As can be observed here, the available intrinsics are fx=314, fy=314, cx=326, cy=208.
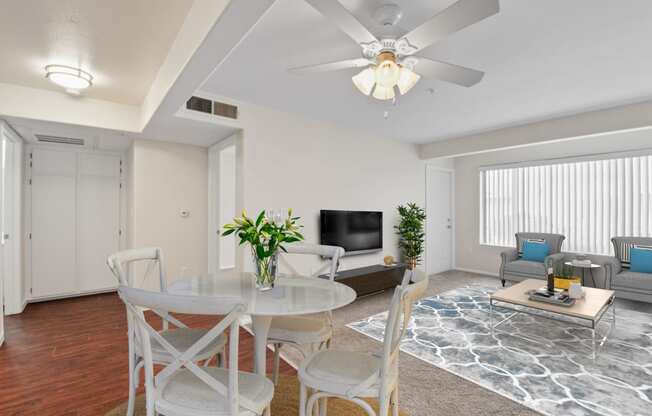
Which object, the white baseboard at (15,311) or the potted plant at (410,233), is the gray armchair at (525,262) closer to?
the potted plant at (410,233)

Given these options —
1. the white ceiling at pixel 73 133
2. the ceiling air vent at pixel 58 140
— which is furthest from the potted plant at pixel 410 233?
the ceiling air vent at pixel 58 140

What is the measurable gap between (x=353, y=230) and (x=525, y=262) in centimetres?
281

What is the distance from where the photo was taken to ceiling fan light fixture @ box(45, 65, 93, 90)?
8.69ft

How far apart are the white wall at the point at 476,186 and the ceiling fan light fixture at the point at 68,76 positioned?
6.38 metres

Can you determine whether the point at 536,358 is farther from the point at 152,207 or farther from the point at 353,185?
the point at 152,207

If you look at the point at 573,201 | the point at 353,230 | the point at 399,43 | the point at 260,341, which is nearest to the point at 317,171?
the point at 353,230

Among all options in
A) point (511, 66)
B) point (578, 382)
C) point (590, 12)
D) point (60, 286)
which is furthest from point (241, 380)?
point (60, 286)

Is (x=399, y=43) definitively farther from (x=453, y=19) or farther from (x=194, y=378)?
(x=194, y=378)

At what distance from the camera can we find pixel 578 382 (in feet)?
7.55

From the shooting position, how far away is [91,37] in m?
2.23

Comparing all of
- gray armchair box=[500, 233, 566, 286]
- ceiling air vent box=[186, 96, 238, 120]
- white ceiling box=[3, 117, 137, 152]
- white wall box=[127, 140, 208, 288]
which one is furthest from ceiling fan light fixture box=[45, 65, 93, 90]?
gray armchair box=[500, 233, 566, 286]

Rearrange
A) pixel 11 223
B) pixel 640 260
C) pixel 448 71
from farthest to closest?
pixel 640 260
pixel 11 223
pixel 448 71

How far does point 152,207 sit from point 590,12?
4.78m

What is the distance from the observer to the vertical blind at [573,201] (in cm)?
471
